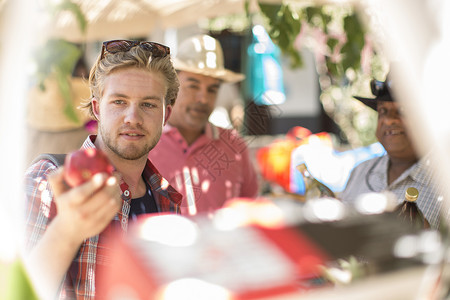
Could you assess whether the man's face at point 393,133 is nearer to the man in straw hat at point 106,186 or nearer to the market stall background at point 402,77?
the man in straw hat at point 106,186

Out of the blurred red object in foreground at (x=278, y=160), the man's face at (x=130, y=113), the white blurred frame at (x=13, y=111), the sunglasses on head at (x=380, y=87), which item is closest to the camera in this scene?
the white blurred frame at (x=13, y=111)

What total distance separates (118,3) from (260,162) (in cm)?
293

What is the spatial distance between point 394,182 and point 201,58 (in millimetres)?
1263

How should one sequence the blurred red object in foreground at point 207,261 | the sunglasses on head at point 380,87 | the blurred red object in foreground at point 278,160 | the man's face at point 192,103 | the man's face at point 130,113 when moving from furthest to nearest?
1. the blurred red object in foreground at point 278,160
2. the man's face at point 192,103
3. the sunglasses on head at point 380,87
4. the man's face at point 130,113
5. the blurred red object in foreground at point 207,261

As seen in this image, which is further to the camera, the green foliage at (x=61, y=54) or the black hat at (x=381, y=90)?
the black hat at (x=381, y=90)

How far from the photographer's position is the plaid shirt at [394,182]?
191 cm

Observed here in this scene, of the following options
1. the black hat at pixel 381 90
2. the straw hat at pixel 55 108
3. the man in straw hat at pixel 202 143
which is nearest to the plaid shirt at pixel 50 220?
the man in straw hat at pixel 202 143

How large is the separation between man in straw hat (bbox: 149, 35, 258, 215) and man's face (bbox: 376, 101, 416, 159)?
88cm

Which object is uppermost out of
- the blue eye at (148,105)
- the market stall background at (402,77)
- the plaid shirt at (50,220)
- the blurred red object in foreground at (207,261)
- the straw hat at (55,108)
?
the straw hat at (55,108)

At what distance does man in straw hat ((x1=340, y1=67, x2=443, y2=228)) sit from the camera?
2.26 m

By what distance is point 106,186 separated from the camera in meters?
0.93

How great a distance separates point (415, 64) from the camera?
0.97 meters

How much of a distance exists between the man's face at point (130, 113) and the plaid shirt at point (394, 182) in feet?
3.29

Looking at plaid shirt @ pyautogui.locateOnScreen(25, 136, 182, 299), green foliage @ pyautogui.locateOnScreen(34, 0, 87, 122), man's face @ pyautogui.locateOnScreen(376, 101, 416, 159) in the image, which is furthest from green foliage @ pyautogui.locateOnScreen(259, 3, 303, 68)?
plaid shirt @ pyautogui.locateOnScreen(25, 136, 182, 299)
